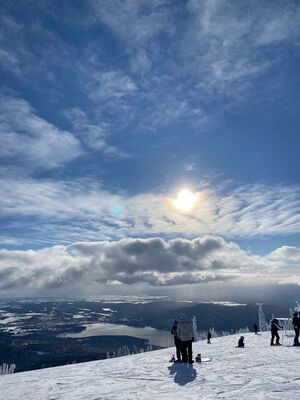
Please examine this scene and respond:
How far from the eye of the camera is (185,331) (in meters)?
17.1

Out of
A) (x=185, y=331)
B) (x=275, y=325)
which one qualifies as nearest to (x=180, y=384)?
(x=185, y=331)

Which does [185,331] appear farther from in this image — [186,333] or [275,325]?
[275,325]

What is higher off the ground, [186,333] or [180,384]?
[186,333]

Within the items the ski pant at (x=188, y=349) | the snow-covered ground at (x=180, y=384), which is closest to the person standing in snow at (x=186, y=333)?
the ski pant at (x=188, y=349)

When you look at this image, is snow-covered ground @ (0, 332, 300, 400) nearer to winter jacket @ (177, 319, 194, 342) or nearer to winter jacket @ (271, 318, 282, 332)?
winter jacket @ (177, 319, 194, 342)

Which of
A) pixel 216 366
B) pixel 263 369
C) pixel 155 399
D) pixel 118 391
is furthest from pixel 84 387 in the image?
pixel 263 369

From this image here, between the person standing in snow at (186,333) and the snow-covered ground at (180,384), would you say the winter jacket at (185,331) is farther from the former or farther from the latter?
the snow-covered ground at (180,384)

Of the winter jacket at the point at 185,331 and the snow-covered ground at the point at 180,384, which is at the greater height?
the winter jacket at the point at 185,331

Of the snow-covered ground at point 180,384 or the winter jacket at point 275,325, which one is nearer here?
the snow-covered ground at point 180,384

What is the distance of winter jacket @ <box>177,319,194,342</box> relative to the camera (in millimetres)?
16953

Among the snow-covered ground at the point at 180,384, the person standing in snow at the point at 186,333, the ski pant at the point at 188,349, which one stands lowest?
the snow-covered ground at the point at 180,384

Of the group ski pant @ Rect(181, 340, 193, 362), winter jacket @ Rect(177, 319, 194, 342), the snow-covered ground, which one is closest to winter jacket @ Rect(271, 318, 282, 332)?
the snow-covered ground

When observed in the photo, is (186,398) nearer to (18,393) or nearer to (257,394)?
(257,394)

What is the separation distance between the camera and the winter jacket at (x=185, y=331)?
1695cm
